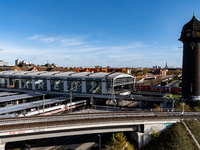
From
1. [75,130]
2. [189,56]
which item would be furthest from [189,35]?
[75,130]

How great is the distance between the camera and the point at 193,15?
43156 millimetres

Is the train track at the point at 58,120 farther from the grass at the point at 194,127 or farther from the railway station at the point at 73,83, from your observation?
the railway station at the point at 73,83

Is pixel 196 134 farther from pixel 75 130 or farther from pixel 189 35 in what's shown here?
pixel 189 35

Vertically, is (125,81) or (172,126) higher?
(125,81)

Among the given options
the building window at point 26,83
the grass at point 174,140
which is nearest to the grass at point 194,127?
the grass at point 174,140

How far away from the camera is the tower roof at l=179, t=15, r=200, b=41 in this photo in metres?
41.5

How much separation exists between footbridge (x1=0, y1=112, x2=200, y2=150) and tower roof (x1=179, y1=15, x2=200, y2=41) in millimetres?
25797

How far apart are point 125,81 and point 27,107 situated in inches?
1384

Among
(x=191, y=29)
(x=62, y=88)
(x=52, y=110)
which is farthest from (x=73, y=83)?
(x=191, y=29)

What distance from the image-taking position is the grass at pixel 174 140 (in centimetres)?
2264

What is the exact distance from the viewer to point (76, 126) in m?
23.3

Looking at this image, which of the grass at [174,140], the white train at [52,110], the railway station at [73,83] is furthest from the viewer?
the railway station at [73,83]

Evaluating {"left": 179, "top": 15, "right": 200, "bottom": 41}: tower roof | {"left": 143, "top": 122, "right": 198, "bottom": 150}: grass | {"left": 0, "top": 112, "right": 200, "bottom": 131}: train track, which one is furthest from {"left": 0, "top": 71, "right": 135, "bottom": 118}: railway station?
{"left": 143, "top": 122, "right": 198, "bottom": 150}: grass

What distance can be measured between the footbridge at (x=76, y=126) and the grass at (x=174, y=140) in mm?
938
